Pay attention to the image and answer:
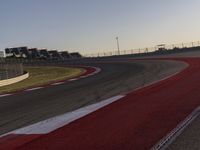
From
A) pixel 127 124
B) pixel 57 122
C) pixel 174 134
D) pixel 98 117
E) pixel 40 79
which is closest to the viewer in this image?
pixel 174 134

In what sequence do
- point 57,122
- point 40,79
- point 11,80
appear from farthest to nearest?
point 40,79 → point 11,80 → point 57,122

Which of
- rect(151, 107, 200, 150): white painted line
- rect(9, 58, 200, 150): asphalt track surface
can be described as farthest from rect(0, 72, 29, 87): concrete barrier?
rect(151, 107, 200, 150): white painted line

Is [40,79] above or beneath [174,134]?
beneath

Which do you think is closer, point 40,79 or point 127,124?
point 127,124

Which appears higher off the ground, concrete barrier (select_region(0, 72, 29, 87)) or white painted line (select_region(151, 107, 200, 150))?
white painted line (select_region(151, 107, 200, 150))

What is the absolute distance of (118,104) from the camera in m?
12.4

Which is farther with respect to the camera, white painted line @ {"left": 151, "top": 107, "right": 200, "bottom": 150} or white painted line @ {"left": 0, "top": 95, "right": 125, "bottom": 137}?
white painted line @ {"left": 0, "top": 95, "right": 125, "bottom": 137}

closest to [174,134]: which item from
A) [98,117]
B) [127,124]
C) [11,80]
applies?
[127,124]

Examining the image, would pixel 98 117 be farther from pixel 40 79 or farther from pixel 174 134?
pixel 40 79

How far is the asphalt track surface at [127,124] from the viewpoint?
7559mm

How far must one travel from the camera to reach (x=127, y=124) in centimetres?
923

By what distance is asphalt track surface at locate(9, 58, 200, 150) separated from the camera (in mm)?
7559

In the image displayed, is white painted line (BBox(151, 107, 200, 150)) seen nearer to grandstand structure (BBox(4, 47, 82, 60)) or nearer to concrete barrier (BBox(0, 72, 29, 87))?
concrete barrier (BBox(0, 72, 29, 87))

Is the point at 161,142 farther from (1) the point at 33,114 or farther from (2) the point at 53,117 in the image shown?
(1) the point at 33,114
